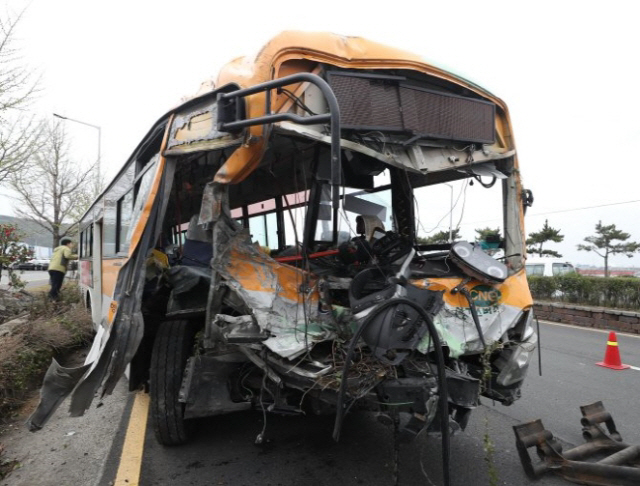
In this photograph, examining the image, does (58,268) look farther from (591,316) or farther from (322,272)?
(591,316)

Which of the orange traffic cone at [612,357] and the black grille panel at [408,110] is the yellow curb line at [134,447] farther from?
the orange traffic cone at [612,357]

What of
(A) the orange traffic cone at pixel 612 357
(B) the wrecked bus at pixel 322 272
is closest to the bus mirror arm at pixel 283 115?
(B) the wrecked bus at pixel 322 272

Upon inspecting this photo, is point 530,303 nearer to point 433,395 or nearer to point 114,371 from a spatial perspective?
point 433,395

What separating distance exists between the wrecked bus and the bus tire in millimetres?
12

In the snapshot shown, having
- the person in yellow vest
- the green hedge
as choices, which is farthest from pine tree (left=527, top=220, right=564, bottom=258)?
the person in yellow vest

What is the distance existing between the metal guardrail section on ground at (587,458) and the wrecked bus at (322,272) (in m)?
0.36

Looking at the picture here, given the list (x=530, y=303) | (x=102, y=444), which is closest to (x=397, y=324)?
(x=530, y=303)

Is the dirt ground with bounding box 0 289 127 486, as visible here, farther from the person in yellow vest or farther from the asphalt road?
the person in yellow vest

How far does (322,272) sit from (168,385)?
62.6 inches

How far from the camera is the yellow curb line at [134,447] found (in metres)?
3.25

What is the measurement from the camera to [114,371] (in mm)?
3076

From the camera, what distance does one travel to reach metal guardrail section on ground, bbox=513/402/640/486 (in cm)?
297

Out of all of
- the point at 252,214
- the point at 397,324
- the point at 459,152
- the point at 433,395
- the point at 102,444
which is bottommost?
the point at 102,444

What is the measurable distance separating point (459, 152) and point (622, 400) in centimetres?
389
